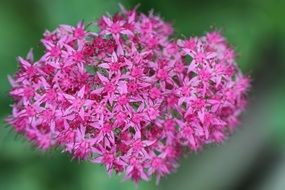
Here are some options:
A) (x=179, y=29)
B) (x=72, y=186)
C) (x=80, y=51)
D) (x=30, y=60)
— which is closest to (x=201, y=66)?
(x=80, y=51)

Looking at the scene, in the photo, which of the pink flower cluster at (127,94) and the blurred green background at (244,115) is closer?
the pink flower cluster at (127,94)

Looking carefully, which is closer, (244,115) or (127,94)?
(127,94)

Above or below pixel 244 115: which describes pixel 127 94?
below

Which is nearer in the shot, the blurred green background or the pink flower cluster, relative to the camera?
the pink flower cluster

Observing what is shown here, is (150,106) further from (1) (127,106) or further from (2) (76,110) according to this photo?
(2) (76,110)
